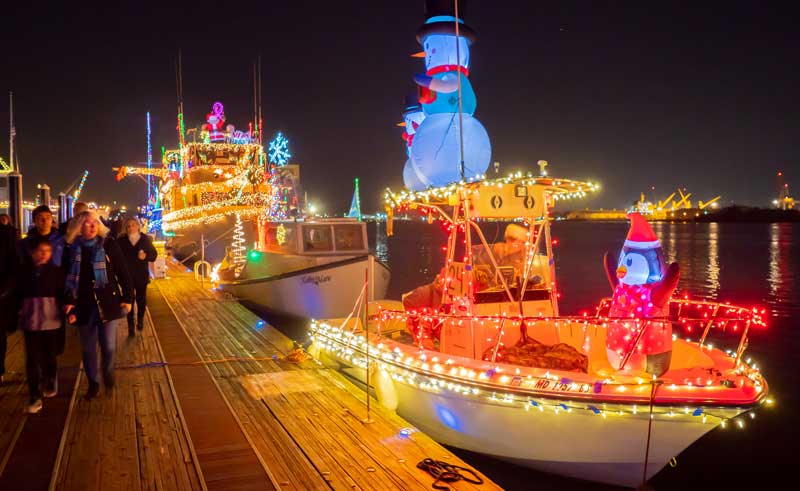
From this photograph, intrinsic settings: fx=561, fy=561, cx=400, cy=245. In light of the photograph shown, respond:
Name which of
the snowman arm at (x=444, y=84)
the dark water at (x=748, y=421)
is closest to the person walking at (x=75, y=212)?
→ the snowman arm at (x=444, y=84)

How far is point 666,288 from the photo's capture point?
5.77 metres

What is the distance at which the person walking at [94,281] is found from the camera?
5270 mm

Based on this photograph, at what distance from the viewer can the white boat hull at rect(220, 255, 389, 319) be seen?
14489mm

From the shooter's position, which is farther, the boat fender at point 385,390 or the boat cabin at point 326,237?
the boat cabin at point 326,237

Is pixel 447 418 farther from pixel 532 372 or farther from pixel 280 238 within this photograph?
pixel 280 238

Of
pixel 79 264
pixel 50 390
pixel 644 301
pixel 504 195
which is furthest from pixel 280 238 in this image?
pixel 644 301

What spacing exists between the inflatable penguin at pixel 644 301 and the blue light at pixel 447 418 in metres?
1.95

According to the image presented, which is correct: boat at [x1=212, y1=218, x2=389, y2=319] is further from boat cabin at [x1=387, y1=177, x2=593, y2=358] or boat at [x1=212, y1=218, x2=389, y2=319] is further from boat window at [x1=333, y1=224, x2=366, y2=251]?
boat cabin at [x1=387, y1=177, x2=593, y2=358]

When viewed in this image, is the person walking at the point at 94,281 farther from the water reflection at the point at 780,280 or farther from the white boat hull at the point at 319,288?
the water reflection at the point at 780,280

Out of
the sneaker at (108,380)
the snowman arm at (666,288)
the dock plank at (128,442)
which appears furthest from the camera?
the sneaker at (108,380)

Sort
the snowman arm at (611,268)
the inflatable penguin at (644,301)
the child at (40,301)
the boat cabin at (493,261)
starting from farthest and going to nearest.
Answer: the boat cabin at (493,261), the snowman arm at (611,268), the inflatable penguin at (644,301), the child at (40,301)

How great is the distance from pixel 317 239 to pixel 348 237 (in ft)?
2.80

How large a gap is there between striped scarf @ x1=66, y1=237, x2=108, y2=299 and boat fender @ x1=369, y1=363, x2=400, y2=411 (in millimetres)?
3353

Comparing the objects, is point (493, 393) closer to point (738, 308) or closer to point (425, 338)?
point (425, 338)
